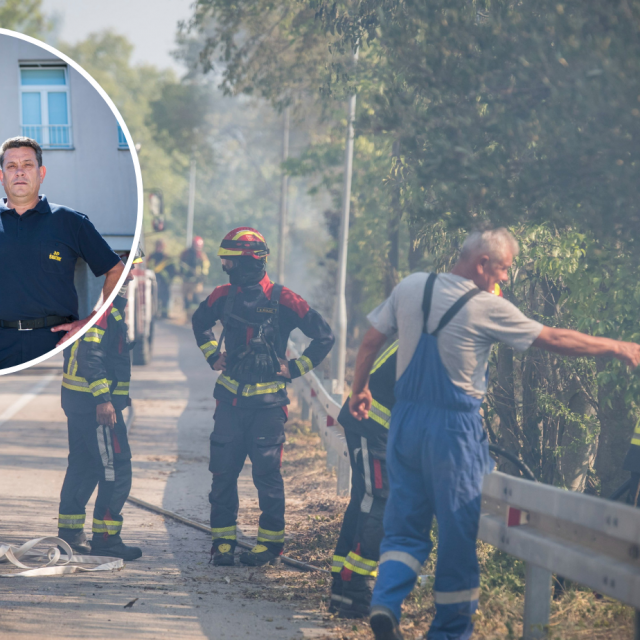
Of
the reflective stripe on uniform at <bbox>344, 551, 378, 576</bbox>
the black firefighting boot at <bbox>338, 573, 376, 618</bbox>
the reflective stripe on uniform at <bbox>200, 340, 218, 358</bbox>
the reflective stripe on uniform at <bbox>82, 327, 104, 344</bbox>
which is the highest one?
the reflective stripe on uniform at <bbox>82, 327, 104, 344</bbox>

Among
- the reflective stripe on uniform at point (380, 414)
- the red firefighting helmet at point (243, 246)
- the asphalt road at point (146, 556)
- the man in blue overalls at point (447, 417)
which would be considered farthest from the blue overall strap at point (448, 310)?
the red firefighting helmet at point (243, 246)

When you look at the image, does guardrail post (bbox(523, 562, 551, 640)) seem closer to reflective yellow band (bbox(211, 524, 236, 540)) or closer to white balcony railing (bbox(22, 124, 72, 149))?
reflective yellow band (bbox(211, 524, 236, 540))

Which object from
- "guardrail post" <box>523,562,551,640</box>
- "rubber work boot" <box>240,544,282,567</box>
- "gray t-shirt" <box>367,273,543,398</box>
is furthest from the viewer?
"rubber work boot" <box>240,544,282,567</box>

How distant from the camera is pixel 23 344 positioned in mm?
3898

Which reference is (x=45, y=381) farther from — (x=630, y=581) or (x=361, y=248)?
(x=630, y=581)

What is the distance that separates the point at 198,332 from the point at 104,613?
2.34 metres

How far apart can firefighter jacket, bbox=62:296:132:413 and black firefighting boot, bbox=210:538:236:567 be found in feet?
4.12

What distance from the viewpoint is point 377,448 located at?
17.7ft

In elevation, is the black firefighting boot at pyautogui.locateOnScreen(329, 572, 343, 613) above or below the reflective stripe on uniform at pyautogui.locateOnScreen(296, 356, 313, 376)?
below

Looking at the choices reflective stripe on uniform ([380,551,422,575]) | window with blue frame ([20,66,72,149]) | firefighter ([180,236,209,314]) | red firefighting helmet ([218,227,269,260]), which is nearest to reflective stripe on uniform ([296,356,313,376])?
red firefighting helmet ([218,227,269,260])

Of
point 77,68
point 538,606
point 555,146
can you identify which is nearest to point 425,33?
point 555,146

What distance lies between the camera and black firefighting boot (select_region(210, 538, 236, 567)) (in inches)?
249

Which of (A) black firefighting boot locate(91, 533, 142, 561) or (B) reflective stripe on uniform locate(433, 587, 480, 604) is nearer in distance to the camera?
(B) reflective stripe on uniform locate(433, 587, 480, 604)

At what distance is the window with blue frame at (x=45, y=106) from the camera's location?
3.80 meters
